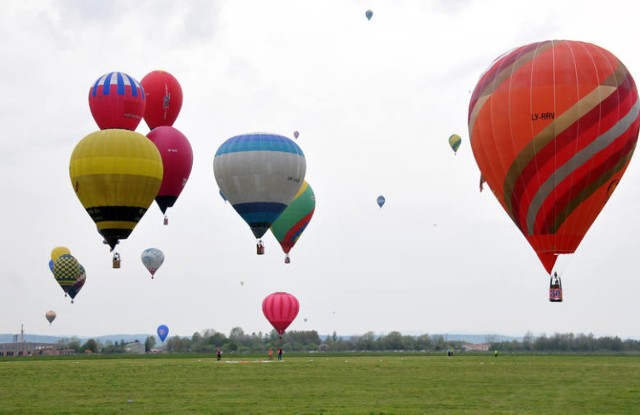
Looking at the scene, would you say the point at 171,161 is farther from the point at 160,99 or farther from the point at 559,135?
the point at 559,135

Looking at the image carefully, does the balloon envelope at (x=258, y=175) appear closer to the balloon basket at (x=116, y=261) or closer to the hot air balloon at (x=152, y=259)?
the balloon basket at (x=116, y=261)

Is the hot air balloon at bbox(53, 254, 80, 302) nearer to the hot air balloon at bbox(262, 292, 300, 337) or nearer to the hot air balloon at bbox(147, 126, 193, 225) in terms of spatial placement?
the hot air balloon at bbox(262, 292, 300, 337)

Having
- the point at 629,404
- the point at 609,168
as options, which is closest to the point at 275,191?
the point at 609,168

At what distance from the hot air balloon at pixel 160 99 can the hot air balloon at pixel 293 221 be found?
1385cm

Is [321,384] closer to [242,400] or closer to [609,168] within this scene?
[242,400]

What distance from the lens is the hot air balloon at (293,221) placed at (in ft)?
218

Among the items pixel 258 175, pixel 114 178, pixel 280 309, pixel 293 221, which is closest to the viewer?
pixel 114 178

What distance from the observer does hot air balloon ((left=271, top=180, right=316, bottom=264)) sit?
218 feet

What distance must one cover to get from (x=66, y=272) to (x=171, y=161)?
4667 cm

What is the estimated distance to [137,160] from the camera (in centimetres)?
4600

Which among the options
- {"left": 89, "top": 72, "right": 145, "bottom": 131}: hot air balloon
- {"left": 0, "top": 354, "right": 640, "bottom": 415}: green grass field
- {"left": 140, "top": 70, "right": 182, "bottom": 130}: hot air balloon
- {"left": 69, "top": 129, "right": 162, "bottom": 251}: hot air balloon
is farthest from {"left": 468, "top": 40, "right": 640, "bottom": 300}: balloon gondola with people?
{"left": 140, "top": 70, "right": 182, "bottom": 130}: hot air balloon

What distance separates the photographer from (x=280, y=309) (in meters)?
71.9

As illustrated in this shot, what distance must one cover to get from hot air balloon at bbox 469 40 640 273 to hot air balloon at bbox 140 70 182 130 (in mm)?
23094

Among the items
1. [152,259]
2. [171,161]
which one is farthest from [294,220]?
[152,259]
